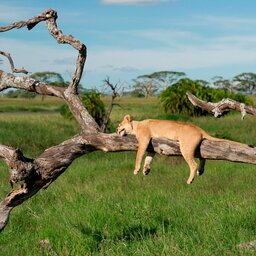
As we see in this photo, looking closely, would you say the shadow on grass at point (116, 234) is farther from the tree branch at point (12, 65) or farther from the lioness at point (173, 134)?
the tree branch at point (12, 65)

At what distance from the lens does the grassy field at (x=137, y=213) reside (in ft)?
25.9

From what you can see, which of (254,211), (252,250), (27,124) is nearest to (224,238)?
(252,250)

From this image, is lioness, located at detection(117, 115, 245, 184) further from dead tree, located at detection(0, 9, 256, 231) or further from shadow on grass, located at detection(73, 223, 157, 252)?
shadow on grass, located at detection(73, 223, 157, 252)

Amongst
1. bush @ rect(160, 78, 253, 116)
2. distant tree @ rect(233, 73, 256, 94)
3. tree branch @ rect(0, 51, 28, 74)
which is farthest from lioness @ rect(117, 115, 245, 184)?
distant tree @ rect(233, 73, 256, 94)

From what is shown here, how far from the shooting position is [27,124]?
2964 centimetres

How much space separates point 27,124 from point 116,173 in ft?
47.9

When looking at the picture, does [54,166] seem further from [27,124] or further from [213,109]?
[27,124]

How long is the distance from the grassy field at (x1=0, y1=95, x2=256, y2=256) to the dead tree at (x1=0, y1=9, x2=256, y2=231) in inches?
46.2

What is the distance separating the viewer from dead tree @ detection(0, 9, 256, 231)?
22.4 ft

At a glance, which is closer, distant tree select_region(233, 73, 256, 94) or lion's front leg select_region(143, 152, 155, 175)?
lion's front leg select_region(143, 152, 155, 175)

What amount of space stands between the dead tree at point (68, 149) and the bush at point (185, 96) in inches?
1233

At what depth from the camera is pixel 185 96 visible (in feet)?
129

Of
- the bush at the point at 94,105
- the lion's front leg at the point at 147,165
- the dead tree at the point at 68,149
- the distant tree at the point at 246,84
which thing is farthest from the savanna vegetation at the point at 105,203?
the distant tree at the point at 246,84

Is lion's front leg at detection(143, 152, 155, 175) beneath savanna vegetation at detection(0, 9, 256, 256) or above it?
above
